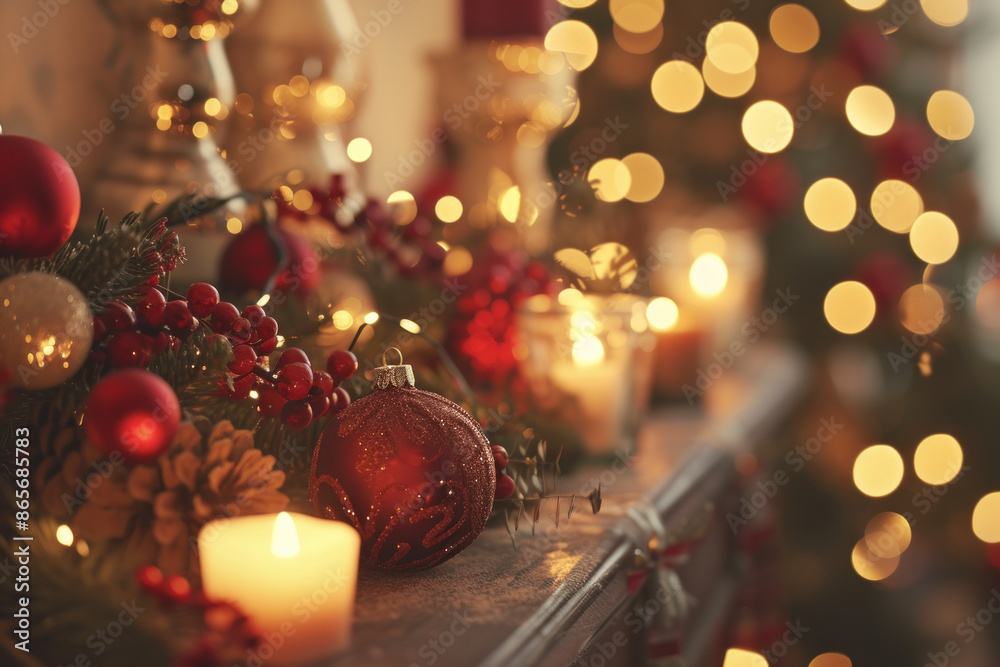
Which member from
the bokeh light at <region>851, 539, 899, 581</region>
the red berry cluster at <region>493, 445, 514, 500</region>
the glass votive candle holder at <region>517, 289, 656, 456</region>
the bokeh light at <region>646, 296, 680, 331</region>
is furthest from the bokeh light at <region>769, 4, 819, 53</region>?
the red berry cluster at <region>493, 445, 514, 500</region>

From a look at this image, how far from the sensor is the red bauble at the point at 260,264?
651 mm

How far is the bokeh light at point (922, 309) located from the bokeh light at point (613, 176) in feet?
2.00

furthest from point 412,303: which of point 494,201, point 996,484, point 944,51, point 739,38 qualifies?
point 944,51

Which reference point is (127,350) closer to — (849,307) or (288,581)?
(288,581)

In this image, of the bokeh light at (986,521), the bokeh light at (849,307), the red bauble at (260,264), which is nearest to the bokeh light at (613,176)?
the bokeh light at (849,307)

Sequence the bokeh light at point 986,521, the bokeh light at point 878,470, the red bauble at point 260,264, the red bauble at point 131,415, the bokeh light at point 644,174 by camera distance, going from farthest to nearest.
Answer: the bokeh light at point 644,174 < the bokeh light at point 878,470 < the bokeh light at point 986,521 < the red bauble at point 260,264 < the red bauble at point 131,415

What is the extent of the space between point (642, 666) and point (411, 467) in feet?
1.04

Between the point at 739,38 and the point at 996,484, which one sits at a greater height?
the point at 739,38

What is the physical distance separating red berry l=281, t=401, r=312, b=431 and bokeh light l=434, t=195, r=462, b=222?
2.28 feet

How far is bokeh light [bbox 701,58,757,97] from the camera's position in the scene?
175 cm

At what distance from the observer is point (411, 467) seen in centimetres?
46

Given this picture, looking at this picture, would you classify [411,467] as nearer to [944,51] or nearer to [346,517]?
[346,517]

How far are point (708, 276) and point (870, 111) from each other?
785 mm

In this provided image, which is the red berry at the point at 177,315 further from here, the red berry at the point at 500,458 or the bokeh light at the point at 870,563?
the bokeh light at the point at 870,563
